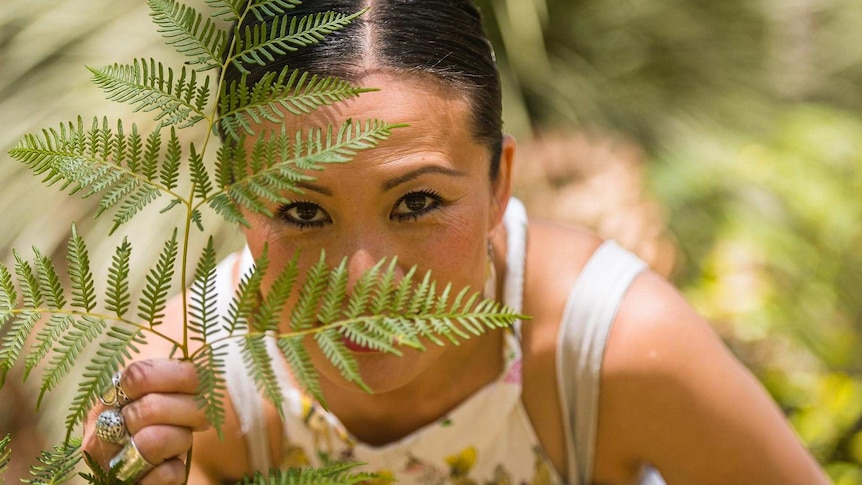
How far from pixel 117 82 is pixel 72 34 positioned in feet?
7.36

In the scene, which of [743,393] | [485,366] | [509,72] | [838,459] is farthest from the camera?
[509,72]

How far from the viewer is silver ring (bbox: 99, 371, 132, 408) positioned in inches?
36.0

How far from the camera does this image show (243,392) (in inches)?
57.7

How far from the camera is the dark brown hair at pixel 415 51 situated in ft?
3.33

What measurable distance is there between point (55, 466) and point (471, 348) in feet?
2.74

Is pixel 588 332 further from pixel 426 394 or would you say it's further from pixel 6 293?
pixel 6 293

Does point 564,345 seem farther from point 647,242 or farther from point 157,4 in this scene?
point 647,242

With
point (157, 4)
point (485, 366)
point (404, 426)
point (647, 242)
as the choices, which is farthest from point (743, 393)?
point (647, 242)

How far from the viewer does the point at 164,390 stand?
0.89 meters

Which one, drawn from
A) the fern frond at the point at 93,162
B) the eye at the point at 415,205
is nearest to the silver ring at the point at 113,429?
the fern frond at the point at 93,162

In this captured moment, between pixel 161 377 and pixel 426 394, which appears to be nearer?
pixel 161 377

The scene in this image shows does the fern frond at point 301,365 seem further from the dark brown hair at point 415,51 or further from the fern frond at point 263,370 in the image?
the dark brown hair at point 415,51

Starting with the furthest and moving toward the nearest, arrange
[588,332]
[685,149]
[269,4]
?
[685,149]
[588,332]
[269,4]

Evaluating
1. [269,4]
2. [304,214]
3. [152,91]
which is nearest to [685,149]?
[304,214]
